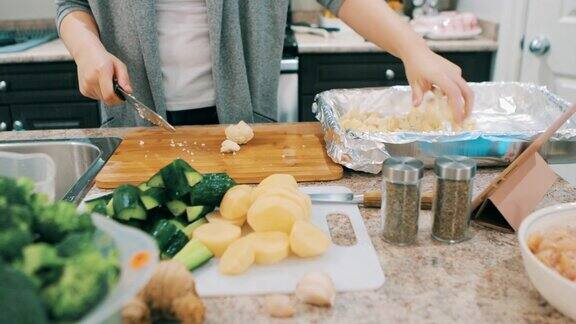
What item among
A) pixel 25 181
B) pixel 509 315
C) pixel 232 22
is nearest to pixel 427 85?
pixel 232 22

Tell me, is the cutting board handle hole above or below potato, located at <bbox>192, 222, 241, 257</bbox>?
below

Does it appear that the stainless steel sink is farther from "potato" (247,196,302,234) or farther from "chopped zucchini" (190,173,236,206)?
"potato" (247,196,302,234)

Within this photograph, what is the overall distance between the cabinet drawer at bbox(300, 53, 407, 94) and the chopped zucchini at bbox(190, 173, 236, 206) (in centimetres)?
160

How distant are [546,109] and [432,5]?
1529 millimetres

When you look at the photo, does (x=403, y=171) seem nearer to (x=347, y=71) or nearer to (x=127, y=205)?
(x=127, y=205)

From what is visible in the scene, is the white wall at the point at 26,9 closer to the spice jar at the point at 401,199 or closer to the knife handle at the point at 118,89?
the knife handle at the point at 118,89

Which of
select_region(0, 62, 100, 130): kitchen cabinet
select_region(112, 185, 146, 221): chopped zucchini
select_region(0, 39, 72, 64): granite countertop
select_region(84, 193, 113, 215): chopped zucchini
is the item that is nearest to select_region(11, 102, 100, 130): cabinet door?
select_region(0, 62, 100, 130): kitchen cabinet

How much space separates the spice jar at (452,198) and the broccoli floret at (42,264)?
1.92 ft

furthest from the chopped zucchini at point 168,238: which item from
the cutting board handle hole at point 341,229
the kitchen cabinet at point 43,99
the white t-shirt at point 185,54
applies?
the kitchen cabinet at point 43,99

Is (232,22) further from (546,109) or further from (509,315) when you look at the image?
(509,315)

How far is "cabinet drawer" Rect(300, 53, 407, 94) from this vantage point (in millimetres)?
2471

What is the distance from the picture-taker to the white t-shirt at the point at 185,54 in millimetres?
1460

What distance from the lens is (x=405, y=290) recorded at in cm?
76

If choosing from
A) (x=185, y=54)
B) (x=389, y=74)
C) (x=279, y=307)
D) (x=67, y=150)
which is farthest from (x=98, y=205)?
(x=389, y=74)
